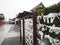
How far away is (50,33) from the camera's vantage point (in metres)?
1.88

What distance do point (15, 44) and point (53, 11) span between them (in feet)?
12.9

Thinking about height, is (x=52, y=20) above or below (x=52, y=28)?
above

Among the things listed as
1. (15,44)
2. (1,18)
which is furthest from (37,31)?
(1,18)

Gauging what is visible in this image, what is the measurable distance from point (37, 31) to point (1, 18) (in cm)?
3061

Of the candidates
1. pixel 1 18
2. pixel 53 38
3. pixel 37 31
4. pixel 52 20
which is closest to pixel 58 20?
pixel 52 20

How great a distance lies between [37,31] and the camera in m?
2.60

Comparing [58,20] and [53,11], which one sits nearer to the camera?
[58,20]

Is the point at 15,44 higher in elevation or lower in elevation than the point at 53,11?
lower

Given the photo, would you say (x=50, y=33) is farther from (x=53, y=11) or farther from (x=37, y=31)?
(x=37, y=31)

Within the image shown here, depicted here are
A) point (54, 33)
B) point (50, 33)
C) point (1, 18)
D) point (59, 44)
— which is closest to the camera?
point (59, 44)

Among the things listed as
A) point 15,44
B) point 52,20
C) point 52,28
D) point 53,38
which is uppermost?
point 52,20

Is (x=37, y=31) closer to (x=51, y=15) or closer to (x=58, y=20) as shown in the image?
(x=51, y=15)

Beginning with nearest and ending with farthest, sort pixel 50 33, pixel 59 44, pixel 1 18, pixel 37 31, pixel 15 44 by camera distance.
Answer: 1. pixel 59 44
2. pixel 50 33
3. pixel 37 31
4. pixel 15 44
5. pixel 1 18

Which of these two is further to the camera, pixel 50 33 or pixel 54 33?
pixel 50 33
